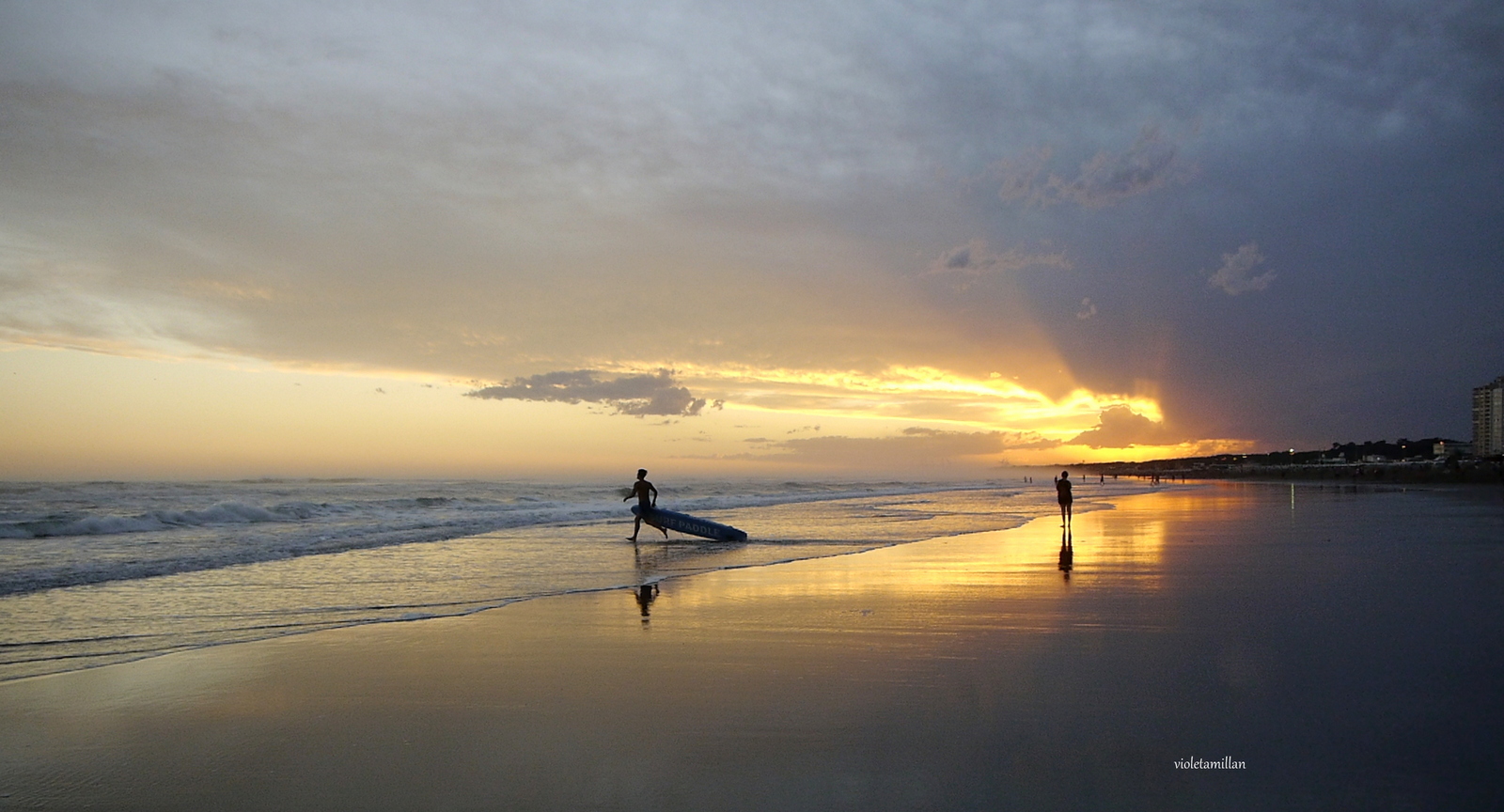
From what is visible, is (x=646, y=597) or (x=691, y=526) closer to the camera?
(x=646, y=597)

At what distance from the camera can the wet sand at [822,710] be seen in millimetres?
4547

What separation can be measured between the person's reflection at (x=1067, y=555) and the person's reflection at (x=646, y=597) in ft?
21.5

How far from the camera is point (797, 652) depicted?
7.85 meters

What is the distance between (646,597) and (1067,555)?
30.1 feet

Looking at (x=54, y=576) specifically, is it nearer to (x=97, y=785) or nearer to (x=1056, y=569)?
(x=97, y=785)

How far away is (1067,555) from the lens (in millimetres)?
16391

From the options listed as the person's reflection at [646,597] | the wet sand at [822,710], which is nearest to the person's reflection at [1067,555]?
the wet sand at [822,710]

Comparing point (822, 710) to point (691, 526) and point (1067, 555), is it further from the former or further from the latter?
point (691, 526)

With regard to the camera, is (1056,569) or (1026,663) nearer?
(1026,663)

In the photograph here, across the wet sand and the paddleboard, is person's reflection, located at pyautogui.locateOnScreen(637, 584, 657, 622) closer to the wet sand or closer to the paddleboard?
the wet sand

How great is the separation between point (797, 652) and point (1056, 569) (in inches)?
309

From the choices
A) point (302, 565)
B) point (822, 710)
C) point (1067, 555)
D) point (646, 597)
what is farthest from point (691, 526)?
point (822, 710)

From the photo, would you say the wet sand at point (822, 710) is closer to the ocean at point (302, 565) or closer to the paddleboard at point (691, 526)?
the ocean at point (302, 565)

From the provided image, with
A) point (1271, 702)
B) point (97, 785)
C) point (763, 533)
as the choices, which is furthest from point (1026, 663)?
point (763, 533)
